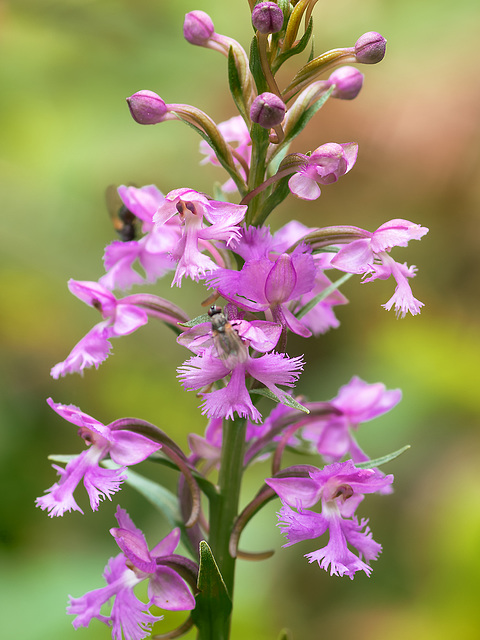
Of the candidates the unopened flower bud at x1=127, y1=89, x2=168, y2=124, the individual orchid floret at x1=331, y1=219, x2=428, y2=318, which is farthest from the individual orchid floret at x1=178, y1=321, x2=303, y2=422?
the unopened flower bud at x1=127, y1=89, x2=168, y2=124

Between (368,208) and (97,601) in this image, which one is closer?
(97,601)

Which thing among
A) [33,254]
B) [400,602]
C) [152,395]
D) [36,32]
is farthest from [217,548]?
[36,32]

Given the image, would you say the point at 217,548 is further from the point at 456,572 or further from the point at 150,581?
the point at 456,572

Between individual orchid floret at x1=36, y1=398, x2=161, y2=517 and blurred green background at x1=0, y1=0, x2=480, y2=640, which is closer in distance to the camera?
individual orchid floret at x1=36, y1=398, x2=161, y2=517

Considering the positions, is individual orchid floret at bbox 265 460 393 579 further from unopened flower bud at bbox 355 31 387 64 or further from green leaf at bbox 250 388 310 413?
unopened flower bud at bbox 355 31 387 64

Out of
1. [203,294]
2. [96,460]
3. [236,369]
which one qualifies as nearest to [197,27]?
[236,369]

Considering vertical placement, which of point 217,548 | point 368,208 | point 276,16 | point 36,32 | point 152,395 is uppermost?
point 276,16
